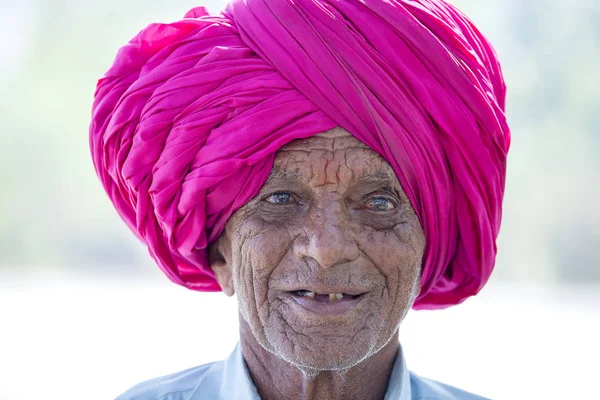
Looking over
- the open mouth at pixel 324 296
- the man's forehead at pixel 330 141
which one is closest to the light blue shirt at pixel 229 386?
the open mouth at pixel 324 296

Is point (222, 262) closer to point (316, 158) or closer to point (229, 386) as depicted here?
point (229, 386)

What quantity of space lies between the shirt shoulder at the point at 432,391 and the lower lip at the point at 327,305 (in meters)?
0.60

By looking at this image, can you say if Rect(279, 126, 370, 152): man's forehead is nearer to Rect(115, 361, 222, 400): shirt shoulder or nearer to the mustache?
the mustache

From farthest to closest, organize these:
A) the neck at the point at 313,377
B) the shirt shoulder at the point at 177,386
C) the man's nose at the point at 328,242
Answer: the shirt shoulder at the point at 177,386 < the neck at the point at 313,377 < the man's nose at the point at 328,242

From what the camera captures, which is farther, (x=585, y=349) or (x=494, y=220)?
(x=585, y=349)

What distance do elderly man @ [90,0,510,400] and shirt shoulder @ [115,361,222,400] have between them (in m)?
0.26

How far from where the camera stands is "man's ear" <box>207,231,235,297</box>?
8.76 feet

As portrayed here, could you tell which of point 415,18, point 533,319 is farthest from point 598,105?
point 415,18

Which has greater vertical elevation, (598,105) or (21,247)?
(598,105)

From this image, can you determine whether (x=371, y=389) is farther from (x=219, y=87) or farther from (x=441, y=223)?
(x=219, y=87)

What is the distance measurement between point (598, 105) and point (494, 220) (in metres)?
6.21

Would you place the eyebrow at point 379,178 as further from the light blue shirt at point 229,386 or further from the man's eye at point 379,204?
the light blue shirt at point 229,386

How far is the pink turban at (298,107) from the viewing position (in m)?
2.39

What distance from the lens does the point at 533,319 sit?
7039 millimetres
